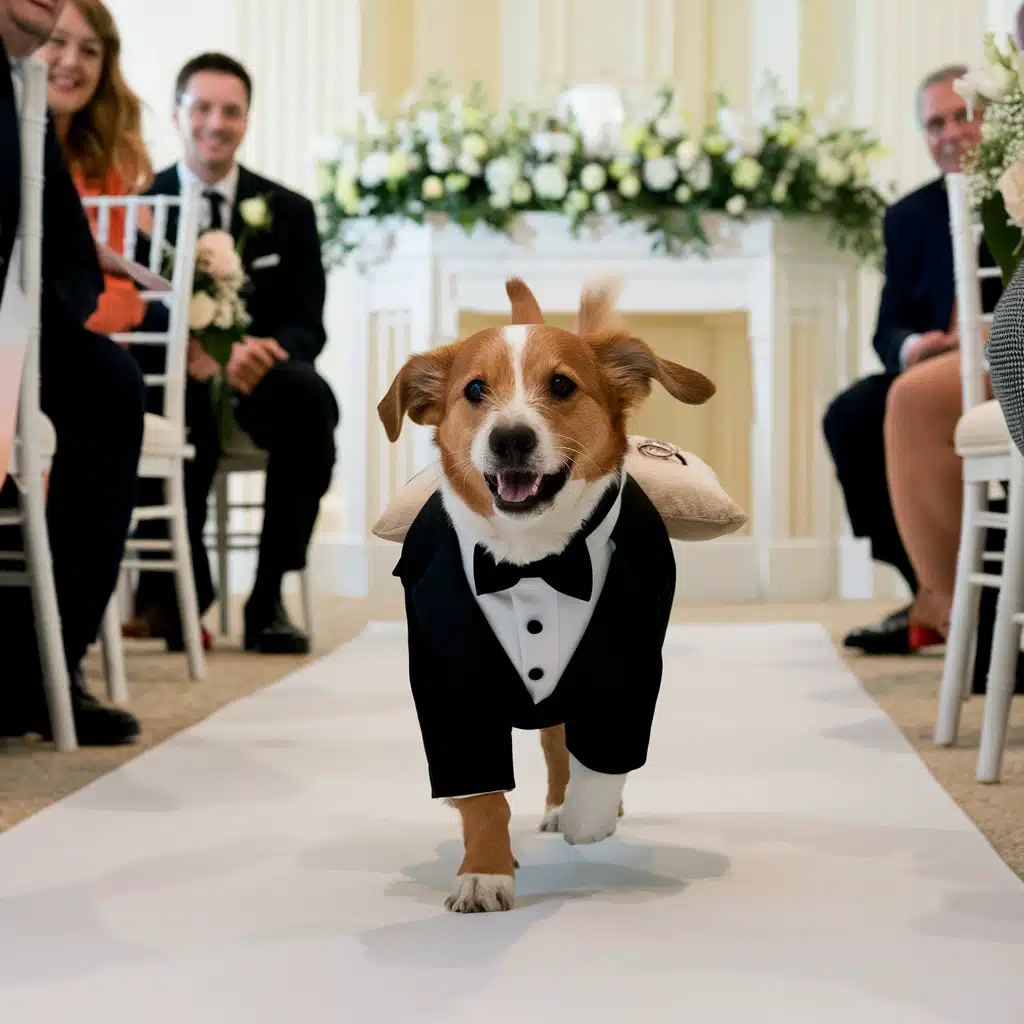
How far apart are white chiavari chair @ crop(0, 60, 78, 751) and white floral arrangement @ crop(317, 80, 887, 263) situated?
3.22 m

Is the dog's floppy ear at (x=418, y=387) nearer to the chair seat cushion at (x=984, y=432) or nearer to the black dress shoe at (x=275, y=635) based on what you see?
the chair seat cushion at (x=984, y=432)

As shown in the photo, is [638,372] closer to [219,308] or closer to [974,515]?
[974,515]

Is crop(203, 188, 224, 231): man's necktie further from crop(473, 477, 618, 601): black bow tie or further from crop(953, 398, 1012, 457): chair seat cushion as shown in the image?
crop(473, 477, 618, 601): black bow tie

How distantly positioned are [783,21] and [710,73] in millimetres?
389

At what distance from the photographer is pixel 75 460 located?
2693mm

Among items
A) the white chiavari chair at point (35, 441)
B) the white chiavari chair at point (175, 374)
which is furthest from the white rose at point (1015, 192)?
the white chiavari chair at point (175, 374)

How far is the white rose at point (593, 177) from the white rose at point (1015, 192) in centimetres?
392

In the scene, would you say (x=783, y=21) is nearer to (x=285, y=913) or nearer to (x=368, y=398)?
(x=368, y=398)

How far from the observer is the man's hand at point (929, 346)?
3.69 metres

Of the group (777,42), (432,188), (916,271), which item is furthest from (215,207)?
(777,42)

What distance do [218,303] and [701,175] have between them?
2.32 metres

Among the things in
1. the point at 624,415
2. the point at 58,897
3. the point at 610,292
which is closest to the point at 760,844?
the point at 624,415

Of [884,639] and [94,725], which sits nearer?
[94,725]

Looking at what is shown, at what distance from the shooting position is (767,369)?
5.91 metres
